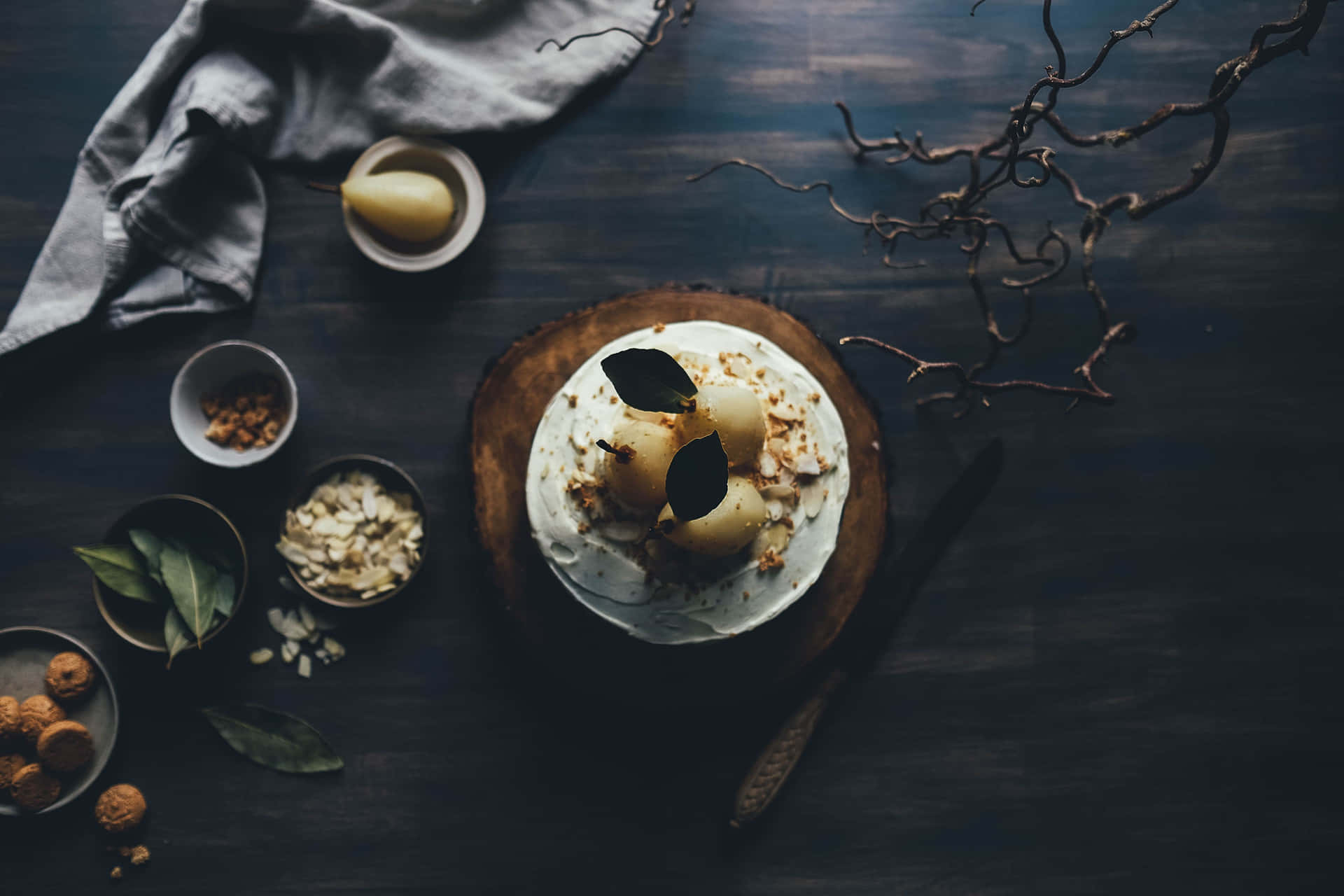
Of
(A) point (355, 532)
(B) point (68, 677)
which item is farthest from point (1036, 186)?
(B) point (68, 677)

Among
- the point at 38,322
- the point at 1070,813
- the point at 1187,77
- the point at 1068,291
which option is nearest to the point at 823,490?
the point at 1068,291

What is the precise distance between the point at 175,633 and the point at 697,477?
80 cm

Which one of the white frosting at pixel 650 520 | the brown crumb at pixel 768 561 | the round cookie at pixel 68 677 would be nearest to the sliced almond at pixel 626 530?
the white frosting at pixel 650 520

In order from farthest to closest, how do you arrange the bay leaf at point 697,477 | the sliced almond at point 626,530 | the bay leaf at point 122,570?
1. the bay leaf at point 122,570
2. the sliced almond at point 626,530
3. the bay leaf at point 697,477

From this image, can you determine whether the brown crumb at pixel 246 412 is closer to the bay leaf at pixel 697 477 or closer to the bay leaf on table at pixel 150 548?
the bay leaf on table at pixel 150 548

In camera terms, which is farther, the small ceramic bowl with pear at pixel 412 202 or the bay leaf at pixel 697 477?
the small ceramic bowl with pear at pixel 412 202

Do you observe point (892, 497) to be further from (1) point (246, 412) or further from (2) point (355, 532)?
(1) point (246, 412)

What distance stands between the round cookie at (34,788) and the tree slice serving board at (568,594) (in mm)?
678

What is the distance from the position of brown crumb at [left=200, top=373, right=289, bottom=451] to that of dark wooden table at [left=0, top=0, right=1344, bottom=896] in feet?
0.20

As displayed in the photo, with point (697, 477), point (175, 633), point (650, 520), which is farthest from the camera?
point (175, 633)

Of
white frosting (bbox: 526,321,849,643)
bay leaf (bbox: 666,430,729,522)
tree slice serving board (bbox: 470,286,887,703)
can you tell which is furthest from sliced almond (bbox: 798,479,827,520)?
bay leaf (bbox: 666,430,729,522)

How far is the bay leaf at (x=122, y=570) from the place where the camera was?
3.81 feet

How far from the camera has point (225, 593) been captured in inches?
47.5

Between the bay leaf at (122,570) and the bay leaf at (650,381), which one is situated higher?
the bay leaf at (650,381)
